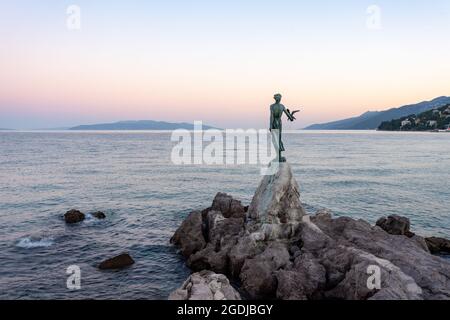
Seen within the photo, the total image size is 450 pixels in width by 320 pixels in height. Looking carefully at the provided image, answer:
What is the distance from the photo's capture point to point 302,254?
17922 mm

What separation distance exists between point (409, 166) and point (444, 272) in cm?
5634

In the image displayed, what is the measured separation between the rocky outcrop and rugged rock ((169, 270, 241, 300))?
0.57ft

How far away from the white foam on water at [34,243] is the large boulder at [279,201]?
15.1 m

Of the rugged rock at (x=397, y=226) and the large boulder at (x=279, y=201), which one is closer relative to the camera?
the large boulder at (x=279, y=201)

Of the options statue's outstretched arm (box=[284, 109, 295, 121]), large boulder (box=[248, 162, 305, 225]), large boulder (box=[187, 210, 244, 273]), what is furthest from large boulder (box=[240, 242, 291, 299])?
statue's outstretched arm (box=[284, 109, 295, 121])

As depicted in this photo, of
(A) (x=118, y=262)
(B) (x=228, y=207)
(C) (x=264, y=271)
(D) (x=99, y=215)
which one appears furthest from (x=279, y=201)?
(D) (x=99, y=215)

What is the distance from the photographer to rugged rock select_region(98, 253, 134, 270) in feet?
68.3

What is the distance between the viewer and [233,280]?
18750mm

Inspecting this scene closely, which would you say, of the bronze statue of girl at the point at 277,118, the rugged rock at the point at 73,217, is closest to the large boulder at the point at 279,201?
the bronze statue of girl at the point at 277,118

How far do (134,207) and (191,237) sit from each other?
14763 mm

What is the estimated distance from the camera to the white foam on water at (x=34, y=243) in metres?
24.4

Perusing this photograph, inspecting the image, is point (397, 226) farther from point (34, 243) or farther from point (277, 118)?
point (34, 243)

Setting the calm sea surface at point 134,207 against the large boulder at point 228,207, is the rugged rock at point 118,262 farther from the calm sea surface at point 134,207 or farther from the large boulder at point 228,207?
the large boulder at point 228,207
